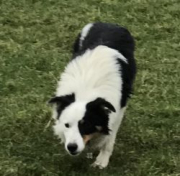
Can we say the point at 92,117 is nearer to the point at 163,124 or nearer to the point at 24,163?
the point at 24,163

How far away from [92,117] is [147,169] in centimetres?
92

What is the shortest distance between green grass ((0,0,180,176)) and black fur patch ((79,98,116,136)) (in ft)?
1.86

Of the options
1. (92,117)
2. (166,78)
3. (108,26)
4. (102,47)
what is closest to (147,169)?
(92,117)

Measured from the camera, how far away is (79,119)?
485 centimetres

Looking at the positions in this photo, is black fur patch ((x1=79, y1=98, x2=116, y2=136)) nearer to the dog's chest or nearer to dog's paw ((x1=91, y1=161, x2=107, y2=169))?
the dog's chest

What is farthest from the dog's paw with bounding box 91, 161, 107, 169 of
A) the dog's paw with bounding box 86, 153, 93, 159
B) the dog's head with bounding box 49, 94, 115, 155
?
the dog's head with bounding box 49, 94, 115, 155

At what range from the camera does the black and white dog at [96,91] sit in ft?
16.1

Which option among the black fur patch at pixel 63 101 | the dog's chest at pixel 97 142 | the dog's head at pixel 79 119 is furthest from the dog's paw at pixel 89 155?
the black fur patch at pixel 63 101

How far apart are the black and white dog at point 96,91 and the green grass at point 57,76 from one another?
1.34 feet

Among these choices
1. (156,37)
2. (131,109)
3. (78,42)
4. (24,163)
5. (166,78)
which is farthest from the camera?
(156,37)

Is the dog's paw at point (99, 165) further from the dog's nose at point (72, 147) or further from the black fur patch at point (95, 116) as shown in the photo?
the dog's nose at point (72, 147)

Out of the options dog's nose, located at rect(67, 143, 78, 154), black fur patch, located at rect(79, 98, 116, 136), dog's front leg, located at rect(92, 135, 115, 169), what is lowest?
dog's front leg, located at rect(92, 135, 115, 169)

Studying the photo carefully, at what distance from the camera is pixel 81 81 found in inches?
207

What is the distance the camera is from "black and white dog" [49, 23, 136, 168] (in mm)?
4902
